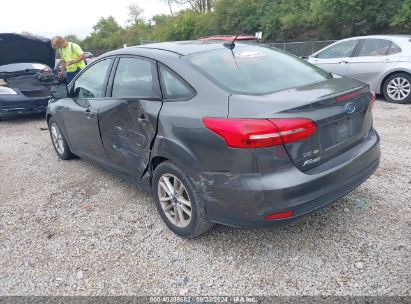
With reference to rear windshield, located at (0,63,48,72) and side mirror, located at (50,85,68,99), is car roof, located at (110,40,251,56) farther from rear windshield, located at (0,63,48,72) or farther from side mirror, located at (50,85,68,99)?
rear windshield, located at (0,63,48,72)

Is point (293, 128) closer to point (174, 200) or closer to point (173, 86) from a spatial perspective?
point (173, 86)

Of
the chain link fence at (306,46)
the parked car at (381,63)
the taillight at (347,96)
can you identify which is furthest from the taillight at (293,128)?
the chain link fence at (306,46)

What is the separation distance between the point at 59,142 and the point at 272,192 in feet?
12.6

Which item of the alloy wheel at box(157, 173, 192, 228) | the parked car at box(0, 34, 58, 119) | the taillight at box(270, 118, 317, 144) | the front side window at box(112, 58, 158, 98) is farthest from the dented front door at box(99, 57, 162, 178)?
the parked car at box(0, 34, 58, 119)

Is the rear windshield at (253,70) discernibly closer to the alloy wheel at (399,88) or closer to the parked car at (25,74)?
the alloy wheel at (399,88)

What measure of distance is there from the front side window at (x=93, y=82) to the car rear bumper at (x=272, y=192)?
6.27 ft

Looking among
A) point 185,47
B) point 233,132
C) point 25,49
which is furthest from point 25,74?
point 233,132

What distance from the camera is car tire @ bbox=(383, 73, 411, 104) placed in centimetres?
740

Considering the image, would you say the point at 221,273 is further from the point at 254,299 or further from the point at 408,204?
the point at 408,204

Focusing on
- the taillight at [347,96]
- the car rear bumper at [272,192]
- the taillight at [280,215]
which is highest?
the taillight at [347,96]

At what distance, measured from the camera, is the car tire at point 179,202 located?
9.15 ft

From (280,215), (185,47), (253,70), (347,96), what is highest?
(185,47)

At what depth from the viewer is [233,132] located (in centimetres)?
241

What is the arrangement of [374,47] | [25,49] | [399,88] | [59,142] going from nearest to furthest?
[59,142]
[399,88]
[374,47]
[25,49]
